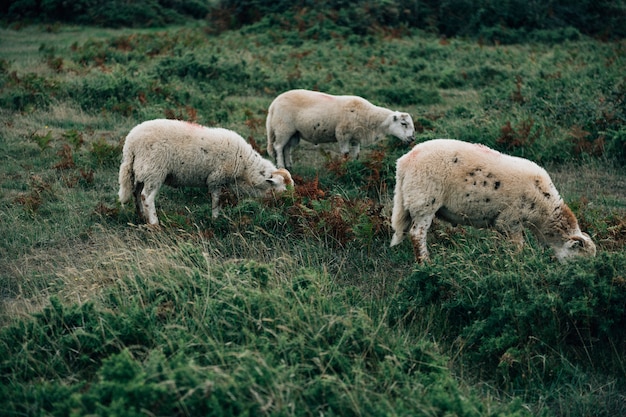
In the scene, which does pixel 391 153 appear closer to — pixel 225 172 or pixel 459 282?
pixel 225 172

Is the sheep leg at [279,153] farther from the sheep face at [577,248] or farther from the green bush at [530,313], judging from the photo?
the sheep face at [577,248]

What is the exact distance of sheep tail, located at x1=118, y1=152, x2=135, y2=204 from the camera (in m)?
8.12

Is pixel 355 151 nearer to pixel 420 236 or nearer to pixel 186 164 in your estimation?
pixel 186 164

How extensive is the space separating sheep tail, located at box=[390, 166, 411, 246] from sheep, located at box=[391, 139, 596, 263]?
0.07m

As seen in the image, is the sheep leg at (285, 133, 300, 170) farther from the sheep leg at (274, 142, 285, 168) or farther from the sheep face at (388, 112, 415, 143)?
the sheep face at (388, 112, 415, 143)

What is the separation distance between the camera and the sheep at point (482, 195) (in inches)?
266

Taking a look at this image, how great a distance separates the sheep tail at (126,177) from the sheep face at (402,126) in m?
5.09

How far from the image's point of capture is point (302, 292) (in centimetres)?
548

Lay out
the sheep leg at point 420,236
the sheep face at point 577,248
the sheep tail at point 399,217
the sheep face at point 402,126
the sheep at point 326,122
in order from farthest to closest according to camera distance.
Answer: the sheep face at point 402,126
the sheep at point 326,122
the sheep tail at point 399,217
the sheep leg at point 420,236
the sheep face at point 577,248

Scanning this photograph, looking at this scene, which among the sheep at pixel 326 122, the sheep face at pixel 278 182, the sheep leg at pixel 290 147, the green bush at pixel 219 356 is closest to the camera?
the green bush at pixel 219 356

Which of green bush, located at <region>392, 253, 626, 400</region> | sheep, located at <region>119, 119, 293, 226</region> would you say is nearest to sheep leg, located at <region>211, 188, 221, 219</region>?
sheep, located at <region>119, 119, 293, 226</region>

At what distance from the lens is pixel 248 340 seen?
190 inches

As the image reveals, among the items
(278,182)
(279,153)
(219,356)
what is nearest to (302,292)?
(219,356)

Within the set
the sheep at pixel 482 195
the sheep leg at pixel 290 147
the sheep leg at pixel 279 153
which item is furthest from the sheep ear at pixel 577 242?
the sheep leg at pixel 290 147
